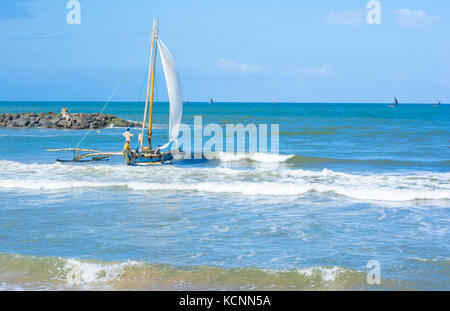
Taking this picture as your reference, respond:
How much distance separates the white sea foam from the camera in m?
17.3

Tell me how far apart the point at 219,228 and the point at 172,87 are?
48.1ft

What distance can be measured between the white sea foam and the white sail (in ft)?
8.97

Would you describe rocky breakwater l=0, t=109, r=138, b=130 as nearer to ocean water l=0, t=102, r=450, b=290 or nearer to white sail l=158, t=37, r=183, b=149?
white sail l=158, t=37, r=183, b=149

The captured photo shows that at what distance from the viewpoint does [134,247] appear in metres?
10.5

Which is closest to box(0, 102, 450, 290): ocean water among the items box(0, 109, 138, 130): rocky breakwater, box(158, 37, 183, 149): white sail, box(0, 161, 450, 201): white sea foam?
box(0, 161, 450, 201): white sea foam

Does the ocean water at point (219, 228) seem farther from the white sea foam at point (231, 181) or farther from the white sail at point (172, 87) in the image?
the white sail at point (172, 87)

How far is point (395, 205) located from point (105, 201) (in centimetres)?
962

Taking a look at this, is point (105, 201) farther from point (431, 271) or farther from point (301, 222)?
point (431, 271)

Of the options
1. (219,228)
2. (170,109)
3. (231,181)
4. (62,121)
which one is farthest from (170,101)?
(62,121)

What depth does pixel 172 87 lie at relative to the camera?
999 inches

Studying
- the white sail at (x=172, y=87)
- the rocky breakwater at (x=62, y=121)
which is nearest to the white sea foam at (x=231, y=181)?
the white sail at (x=172, y=87)

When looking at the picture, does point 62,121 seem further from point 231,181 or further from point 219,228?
point 219,228

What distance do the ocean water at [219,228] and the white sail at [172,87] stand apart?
3314 millimetres
